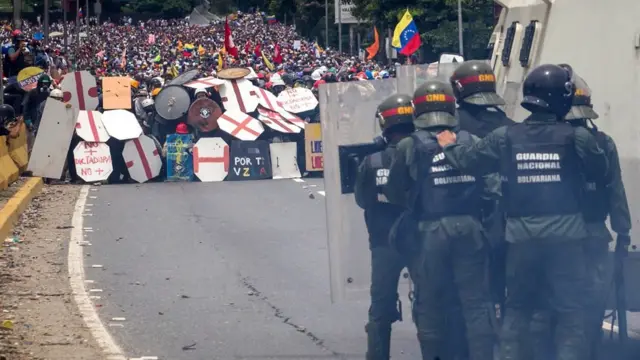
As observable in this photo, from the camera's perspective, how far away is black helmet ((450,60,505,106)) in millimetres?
7469

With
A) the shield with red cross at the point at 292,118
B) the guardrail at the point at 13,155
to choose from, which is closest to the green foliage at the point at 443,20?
the shield with red cross at the point at 292,118

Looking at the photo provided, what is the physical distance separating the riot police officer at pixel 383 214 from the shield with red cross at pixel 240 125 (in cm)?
1592

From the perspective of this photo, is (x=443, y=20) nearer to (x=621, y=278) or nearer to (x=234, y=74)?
(x=234, y=74)

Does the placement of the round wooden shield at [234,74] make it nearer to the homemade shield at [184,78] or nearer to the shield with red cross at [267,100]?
the shield with red cross at [267,100]

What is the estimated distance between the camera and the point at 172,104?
23.6 meters

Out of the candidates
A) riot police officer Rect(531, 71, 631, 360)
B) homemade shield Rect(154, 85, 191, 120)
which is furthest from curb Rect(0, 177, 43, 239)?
riot police officer Rect(531, 71, 631, 360)

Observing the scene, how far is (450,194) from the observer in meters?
6.99

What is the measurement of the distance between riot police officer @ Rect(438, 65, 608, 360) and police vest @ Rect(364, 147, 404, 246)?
699 millimetres

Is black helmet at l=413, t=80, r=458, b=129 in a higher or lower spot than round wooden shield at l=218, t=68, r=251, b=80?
higher

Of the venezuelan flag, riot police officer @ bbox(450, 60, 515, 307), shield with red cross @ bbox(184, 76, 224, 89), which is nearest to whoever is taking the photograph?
riot police officer @ bbox(450, 60, 515, 307)

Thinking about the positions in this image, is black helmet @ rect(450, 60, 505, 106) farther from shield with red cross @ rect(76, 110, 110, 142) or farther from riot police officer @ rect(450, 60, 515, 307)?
shield with red cross @ rect(76, 110, 110, 142)

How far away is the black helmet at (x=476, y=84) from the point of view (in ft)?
24.5

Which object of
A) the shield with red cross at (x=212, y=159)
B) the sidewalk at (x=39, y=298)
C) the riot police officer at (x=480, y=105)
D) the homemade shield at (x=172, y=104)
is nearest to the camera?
the riot police officer at (x=480, y=105)

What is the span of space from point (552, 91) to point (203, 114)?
1703cm
